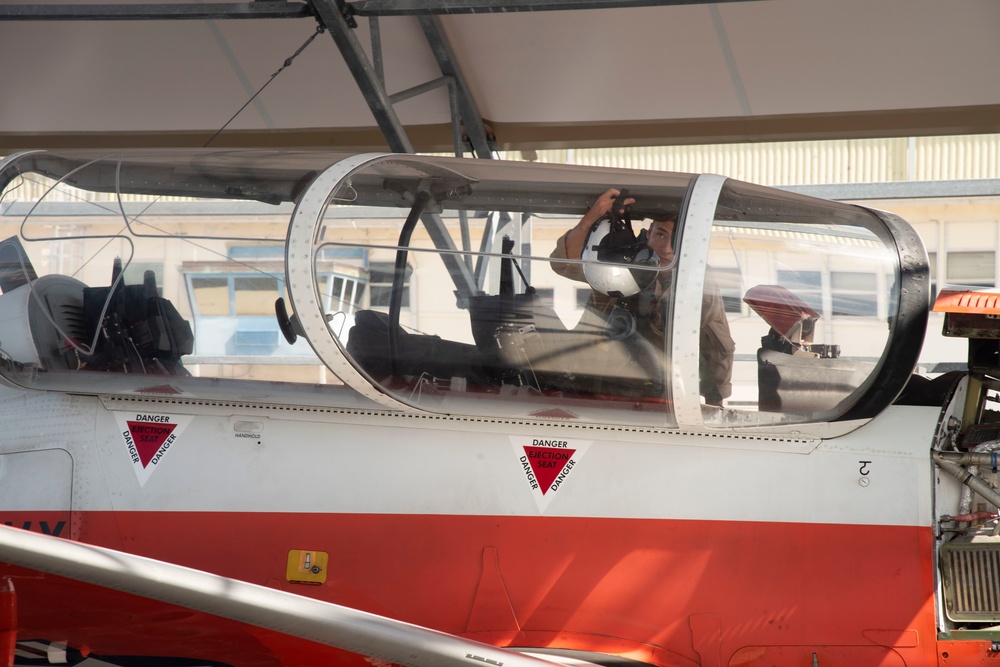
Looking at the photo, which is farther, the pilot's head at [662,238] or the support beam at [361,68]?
the support beam at [361,68]

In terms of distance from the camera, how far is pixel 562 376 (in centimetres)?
315

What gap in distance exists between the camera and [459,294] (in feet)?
10.6

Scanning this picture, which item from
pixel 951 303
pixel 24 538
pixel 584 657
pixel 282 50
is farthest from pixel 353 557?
pixel 282 50

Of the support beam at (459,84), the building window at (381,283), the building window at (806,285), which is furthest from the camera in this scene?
the support beam at (459,84)

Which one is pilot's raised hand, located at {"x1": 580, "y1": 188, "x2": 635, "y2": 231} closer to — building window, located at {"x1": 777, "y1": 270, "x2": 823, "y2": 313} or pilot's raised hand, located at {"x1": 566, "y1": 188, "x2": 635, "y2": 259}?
pilot's raised hand, located at {"x1": 566, "y1": 188, "x2": 635, "y2": 259}

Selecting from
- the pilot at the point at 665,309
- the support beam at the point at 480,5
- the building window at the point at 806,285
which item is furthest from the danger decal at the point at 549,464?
the support beam at the point at 480,5

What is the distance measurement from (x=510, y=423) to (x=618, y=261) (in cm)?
73

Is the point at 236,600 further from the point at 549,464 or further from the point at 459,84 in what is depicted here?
the point at 459,84

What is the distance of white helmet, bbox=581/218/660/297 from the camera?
10.00 ft

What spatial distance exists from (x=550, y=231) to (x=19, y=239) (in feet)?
7.53

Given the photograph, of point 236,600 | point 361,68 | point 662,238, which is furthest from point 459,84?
point 236,600

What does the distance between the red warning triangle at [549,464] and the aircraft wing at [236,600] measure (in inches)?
31.5

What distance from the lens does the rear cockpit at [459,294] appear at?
3.04 m

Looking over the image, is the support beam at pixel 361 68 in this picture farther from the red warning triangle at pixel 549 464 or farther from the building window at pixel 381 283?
the red warning triangle at pixel 549 464
